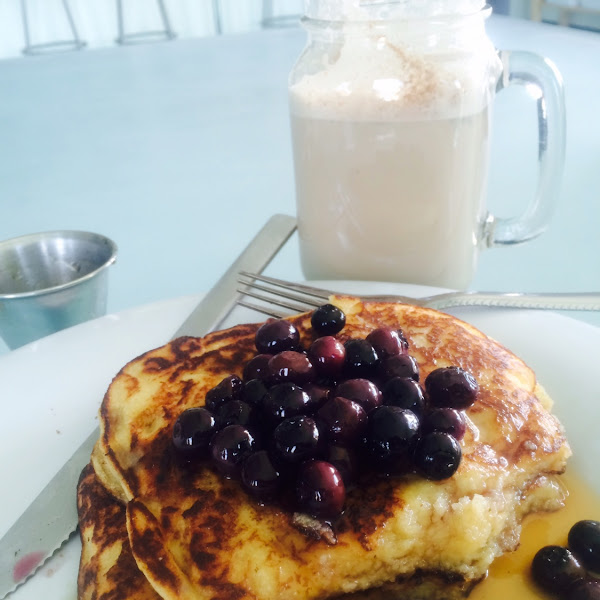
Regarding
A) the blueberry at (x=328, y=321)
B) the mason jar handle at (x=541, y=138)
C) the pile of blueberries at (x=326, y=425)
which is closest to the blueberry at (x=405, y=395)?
the pile of blueberries at (x=326, y=425)

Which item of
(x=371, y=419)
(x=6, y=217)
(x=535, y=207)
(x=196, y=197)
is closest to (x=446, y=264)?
(x=535, y=207)

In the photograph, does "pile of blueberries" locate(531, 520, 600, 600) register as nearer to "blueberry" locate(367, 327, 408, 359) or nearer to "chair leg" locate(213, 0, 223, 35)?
"blueberry" locate(367, 327, 408, 359)

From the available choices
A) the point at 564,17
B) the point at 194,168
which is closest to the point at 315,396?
the point at 194,168

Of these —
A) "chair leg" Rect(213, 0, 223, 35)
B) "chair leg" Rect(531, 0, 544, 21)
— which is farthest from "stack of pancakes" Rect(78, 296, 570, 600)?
"chair leg" Rect(213, 0, 223, 35)

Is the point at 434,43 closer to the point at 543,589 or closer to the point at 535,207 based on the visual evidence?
the point at 535,207

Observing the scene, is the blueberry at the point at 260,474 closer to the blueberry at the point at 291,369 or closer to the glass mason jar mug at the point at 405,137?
the blueberry at the point at 291,369
